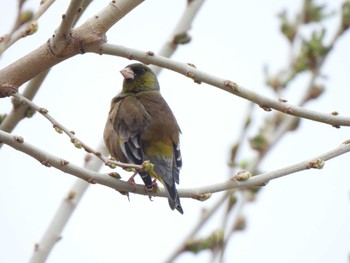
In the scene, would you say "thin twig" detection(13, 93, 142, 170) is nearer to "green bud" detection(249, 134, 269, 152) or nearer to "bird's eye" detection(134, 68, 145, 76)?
"green bud" detection(249, 134, 269, 152)

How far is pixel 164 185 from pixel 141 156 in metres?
0.53

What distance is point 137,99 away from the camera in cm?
507

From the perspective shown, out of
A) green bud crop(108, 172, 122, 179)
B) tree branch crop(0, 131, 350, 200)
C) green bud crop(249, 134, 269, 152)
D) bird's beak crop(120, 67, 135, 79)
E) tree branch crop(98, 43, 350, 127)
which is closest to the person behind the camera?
tree branch crop(0, 131, 350, 200)

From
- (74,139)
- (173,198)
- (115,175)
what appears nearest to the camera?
(74,139)

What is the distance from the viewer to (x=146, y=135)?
4543 millimetres

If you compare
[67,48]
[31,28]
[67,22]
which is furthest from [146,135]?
[67,22]

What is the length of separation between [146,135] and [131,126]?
0.12m

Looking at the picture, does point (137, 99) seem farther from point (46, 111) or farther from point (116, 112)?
point (46, 111)

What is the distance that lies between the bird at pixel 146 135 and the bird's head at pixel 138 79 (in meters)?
0.29

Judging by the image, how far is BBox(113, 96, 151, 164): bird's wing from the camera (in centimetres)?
440

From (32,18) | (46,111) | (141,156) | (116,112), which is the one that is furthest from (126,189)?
(116,112)

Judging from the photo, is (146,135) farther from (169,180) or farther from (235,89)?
(235,89)

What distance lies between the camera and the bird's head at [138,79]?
17.9ft

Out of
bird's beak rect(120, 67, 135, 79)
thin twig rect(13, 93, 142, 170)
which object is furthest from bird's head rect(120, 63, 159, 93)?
thin twig rect(13, 93, 142, 170)
